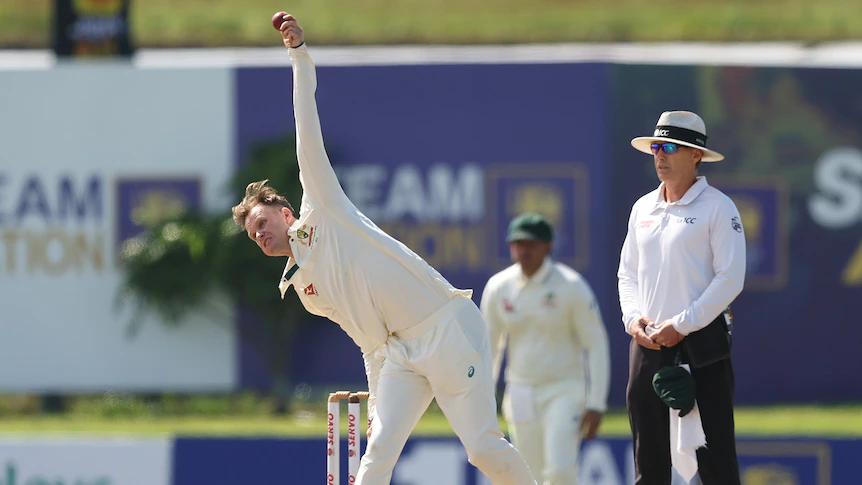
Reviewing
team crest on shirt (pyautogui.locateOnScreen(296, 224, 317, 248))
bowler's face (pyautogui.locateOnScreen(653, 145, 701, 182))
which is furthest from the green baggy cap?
team crest on shirt (pyautogui.locateOnScreen(296, 224, 317, 248))

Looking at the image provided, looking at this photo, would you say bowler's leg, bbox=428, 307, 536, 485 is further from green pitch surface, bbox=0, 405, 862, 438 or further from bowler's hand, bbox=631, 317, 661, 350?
green pitch surface, bbox=0, 405, 862, 438

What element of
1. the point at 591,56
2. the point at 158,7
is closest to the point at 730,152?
the point at 591,56

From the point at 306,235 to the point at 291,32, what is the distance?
0.78 m

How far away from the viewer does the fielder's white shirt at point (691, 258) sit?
17.2ft

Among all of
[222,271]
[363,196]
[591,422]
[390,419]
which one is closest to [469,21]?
[363,196]

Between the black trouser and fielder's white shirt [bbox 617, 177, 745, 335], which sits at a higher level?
fielder's white shirt [bbox 617, 177, 745, 335]

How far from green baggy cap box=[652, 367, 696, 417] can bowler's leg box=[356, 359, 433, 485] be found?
0.91 meters

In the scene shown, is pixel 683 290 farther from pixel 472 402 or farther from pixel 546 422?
pixel 546 422

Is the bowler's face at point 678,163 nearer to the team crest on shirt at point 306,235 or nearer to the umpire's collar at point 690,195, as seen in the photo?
the umpire's collar at point 690,195

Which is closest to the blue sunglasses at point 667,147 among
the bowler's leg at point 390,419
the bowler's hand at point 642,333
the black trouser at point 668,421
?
the bowler's hand at point 642,333

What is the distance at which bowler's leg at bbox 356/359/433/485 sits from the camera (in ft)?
17.4

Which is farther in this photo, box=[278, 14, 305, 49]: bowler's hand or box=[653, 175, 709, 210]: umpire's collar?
box=[653, 175, 709, 210]: umpire's collar

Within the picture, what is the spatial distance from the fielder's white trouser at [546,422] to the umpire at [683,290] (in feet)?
5.13

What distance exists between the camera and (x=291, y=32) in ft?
16.6
